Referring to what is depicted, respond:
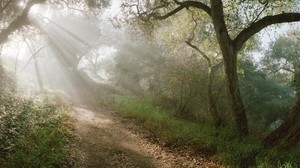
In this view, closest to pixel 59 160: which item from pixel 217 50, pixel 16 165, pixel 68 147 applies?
pixel 16 165

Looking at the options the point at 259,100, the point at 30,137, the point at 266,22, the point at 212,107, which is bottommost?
the point at 30,137

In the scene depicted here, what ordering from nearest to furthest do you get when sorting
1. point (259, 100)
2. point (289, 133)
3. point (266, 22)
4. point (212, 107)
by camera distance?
point (289, 133)
point (266, 22)
point (212, 107)
point (259, 100)

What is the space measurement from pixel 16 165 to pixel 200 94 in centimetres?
1188

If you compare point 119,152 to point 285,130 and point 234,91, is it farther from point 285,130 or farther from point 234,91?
point 285,130

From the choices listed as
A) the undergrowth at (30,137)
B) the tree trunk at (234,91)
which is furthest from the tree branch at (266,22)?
the undergrowth at (30,137)

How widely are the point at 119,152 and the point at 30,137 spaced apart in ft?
10.1

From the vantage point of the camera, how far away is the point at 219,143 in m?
11.9

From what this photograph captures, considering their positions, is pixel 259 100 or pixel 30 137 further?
pixel 259 100

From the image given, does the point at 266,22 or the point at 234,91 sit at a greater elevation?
the point at 266,22

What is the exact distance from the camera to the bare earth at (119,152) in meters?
10.3

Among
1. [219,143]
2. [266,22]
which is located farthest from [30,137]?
[266,22]

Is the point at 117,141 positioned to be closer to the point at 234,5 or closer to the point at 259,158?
the point at 259,158

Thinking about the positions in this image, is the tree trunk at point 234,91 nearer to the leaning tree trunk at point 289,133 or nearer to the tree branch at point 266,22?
the tree branch at point 266,22

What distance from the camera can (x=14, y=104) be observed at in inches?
544
